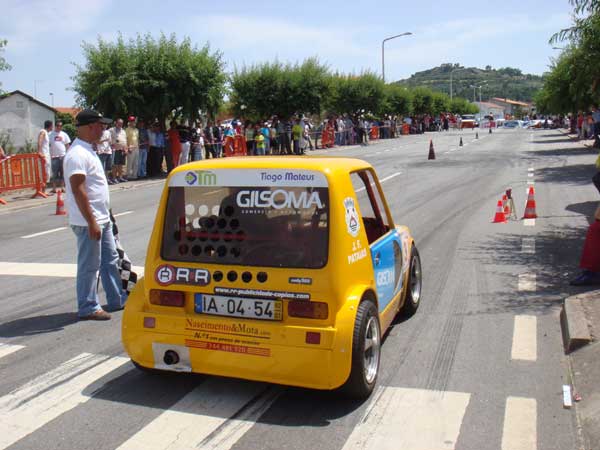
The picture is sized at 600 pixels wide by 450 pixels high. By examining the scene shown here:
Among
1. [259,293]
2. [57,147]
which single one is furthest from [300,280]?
[57,147]

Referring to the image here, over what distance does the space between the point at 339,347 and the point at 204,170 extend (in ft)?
4.90

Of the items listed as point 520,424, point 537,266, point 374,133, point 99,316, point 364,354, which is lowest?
point 520,424

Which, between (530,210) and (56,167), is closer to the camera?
(530,210)

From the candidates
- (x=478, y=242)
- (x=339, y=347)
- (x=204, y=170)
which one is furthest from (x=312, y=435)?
(x=478, y=242)

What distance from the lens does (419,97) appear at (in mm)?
79875

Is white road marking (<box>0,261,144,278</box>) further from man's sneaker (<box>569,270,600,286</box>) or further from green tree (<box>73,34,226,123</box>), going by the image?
green tree (<box>73,34,226,123</box>)

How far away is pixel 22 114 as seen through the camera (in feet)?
218

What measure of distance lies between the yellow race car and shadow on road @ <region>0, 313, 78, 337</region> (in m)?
1.87

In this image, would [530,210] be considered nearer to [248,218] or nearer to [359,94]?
[248,218]

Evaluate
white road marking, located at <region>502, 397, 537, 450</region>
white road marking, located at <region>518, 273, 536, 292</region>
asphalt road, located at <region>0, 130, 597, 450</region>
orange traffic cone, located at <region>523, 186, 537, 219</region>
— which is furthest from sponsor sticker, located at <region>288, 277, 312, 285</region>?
orange traffic cone, located at <region>523, 186, 537, 219</region>

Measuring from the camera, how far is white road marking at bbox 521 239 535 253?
9273 millimetres

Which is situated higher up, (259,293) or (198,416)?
(259,293)

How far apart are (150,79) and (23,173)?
19.9 ft

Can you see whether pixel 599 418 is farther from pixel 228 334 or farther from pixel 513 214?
pixel 513 214
